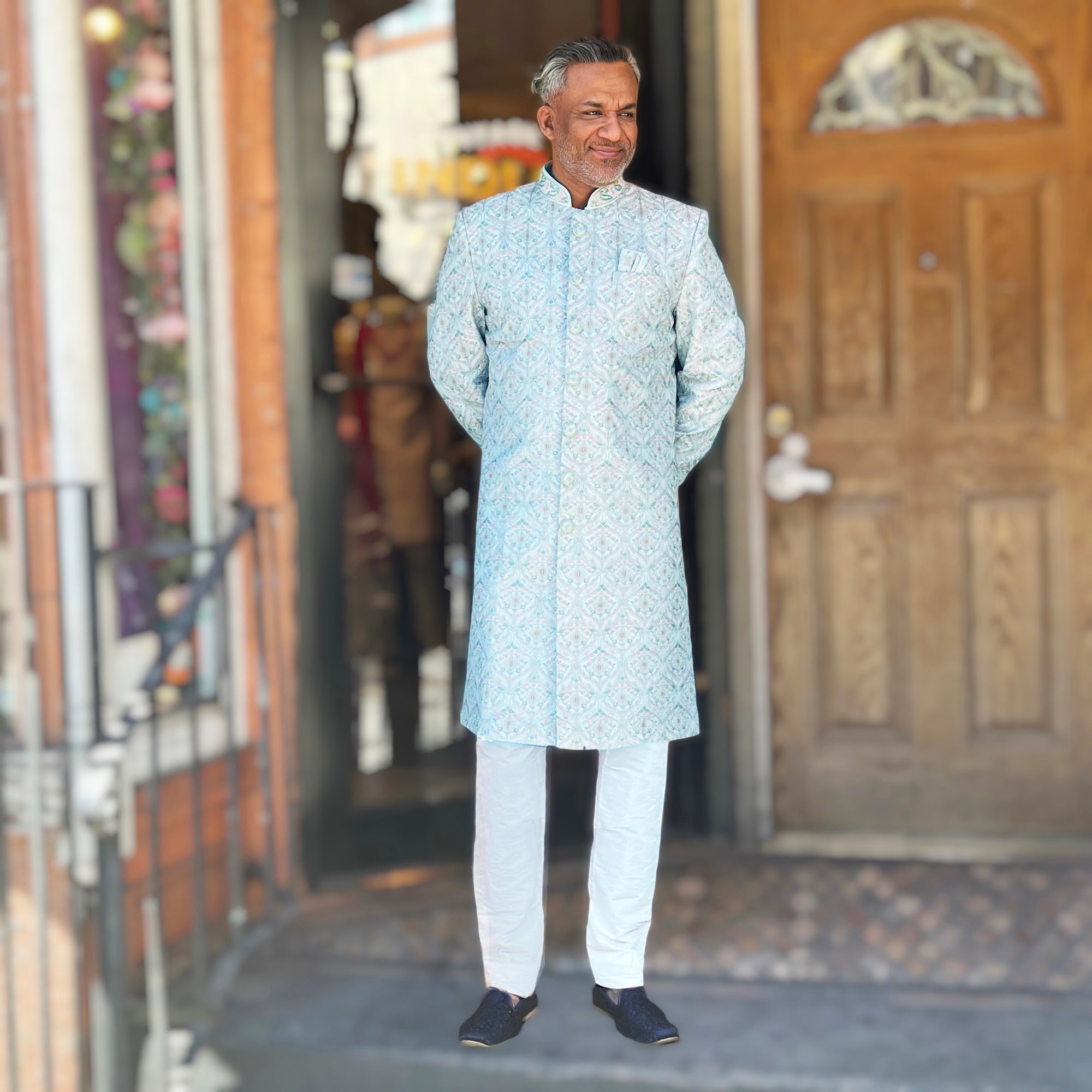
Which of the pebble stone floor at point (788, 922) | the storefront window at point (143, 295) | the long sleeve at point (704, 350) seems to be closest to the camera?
the long sleeve at point (704, 350)

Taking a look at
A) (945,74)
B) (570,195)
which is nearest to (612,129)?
(570,195)

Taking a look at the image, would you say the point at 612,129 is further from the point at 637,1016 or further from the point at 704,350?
the point at 637,1016

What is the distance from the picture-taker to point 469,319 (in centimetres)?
137

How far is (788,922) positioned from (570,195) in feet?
9.18

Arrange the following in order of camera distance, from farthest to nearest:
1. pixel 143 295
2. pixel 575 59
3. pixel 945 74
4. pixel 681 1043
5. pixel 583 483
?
pixel 945 74 < pixel 143 295 < pixel 681 1043 < pixel 583 483 < pixel 575 59

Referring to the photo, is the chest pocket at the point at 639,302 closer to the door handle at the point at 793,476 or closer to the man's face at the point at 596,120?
the man's face at the point at 596,120

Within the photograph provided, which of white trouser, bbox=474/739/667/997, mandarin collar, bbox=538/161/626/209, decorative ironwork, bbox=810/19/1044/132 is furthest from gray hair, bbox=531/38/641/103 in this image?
decorative ironwork, bbox=810/19/1044/132

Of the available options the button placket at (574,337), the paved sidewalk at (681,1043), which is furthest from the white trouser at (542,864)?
the paved sidewalk at (681,1043)

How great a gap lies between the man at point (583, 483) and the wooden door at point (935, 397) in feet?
9.28

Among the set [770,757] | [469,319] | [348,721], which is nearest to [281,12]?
[348,721]

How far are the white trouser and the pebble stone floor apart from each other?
2.17 meters

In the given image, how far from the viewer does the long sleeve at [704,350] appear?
52.6 inches

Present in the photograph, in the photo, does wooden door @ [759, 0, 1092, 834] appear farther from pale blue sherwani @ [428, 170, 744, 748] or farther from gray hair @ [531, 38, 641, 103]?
gray hair @ [531, 38, 641, 103]

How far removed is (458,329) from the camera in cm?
138
